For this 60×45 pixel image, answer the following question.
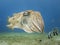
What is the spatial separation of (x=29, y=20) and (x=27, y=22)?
3cm

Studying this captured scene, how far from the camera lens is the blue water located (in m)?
1.30

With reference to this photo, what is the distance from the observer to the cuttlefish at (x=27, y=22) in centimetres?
130

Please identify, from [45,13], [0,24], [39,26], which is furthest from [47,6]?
[0,24]

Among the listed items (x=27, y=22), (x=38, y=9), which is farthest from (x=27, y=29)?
(x=38, y=9)

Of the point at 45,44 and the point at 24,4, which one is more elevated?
the point at 24,4

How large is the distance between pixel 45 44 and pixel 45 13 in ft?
1.10

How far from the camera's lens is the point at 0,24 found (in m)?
1.31

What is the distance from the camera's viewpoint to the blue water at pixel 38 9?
1.30 meters

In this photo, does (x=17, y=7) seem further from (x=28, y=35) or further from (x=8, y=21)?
(x=28, y=35)

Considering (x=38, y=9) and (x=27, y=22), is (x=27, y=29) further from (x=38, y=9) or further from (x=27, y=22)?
(x=38, y=9)

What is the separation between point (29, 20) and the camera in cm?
131

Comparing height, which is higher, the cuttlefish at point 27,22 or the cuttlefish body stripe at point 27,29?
the cuttlefish at point 27,22

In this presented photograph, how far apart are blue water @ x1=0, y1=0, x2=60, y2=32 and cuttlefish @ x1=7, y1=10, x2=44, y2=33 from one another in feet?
0.13

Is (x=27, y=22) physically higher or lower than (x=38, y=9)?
lower
